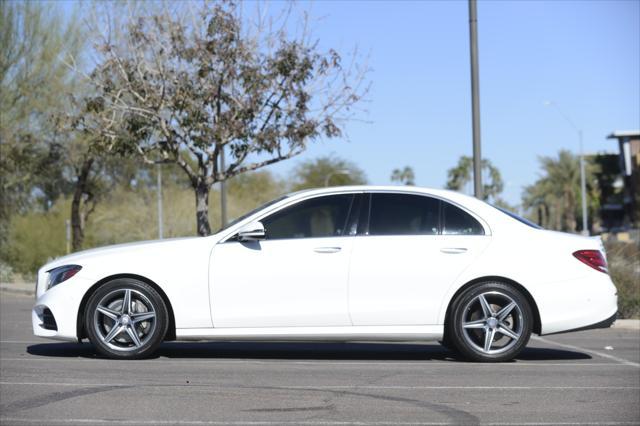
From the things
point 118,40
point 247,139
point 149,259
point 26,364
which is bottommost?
point 26,364

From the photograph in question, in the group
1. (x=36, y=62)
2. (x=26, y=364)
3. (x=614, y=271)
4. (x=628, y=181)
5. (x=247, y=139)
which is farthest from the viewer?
(x=628, y=181)

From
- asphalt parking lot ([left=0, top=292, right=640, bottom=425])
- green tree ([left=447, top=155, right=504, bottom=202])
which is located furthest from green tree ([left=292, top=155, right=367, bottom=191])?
asphalt parking lot ([left=0, top=292, right=640, bottom=425])

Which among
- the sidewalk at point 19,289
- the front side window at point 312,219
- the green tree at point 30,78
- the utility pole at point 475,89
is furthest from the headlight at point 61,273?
the green tree at point 30,78

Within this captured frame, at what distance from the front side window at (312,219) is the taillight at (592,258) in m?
2.20

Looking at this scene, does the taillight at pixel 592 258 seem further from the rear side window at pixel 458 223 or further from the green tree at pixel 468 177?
the green tree at pixel 468 177

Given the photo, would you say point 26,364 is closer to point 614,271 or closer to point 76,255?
point 76,255

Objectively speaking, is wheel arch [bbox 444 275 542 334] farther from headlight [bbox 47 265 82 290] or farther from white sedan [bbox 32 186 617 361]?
headlight [bbox 47 265 82 290]

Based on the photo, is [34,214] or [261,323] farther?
[34,214]

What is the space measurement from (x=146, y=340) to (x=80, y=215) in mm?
26703

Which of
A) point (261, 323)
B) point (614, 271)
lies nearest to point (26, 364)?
point (261, 323)

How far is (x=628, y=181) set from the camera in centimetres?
7869

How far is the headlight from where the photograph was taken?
9352 mm

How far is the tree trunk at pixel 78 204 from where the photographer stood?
31.8m

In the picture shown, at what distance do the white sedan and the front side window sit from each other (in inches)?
0.5
